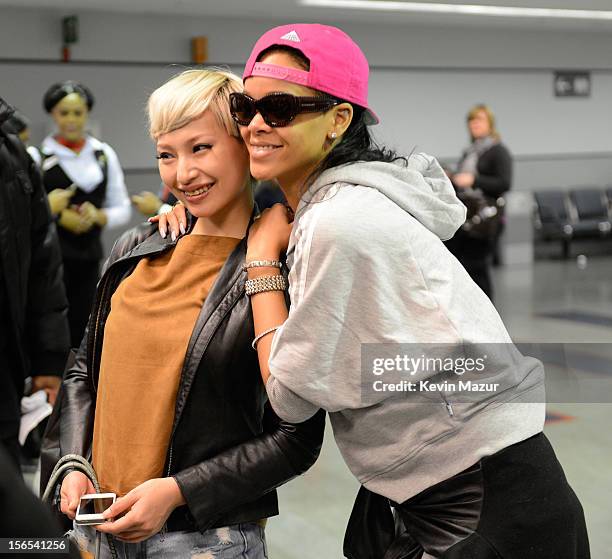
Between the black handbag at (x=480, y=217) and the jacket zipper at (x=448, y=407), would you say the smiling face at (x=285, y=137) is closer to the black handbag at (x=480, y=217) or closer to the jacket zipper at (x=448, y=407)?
the jacket zipper at (x=448, y=407)

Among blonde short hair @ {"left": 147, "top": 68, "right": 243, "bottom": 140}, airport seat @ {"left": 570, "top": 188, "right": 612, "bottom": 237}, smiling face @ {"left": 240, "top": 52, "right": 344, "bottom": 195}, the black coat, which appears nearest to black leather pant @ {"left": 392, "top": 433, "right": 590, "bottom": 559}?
smiling face @ {"left": 240, "top": 52, "right": 344, "bottom": 195}

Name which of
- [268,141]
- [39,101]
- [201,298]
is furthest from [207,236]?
[39,101]

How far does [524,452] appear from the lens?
4.65 ft

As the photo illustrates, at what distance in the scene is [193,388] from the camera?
154 cm

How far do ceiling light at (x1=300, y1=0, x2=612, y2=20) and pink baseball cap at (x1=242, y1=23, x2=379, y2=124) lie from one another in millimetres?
10457

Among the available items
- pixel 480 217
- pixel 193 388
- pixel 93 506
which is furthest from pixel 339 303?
pixel 480 217

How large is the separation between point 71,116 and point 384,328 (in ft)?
15.3

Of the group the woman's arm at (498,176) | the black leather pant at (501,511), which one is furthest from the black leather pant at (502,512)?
the woman's arm at (498,176)

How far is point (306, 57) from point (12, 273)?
4.59 feet

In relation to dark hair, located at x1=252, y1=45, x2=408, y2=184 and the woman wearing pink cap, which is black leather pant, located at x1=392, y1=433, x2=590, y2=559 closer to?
the woman wearing pink cap

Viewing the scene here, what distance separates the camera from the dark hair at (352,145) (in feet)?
4.72

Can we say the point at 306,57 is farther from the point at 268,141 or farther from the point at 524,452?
the point at 524,452

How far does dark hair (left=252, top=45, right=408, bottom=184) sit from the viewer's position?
56.6 inches

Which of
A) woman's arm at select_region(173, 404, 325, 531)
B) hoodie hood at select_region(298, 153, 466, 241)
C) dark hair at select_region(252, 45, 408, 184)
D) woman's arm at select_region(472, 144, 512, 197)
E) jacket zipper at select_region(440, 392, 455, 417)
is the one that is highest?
dark hair at select_region(252, 45, 408, 184)
